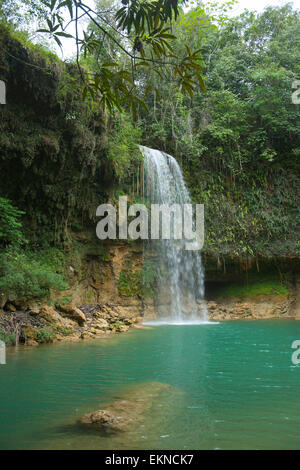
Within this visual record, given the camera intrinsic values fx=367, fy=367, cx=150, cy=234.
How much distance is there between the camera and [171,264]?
46.3ft

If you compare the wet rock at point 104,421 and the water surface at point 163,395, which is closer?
the water surface at point 163,395

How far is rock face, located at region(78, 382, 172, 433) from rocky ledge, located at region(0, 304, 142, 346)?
403 centimetres

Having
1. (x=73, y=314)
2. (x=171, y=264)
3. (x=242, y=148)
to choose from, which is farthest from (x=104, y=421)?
(x=242, y=148)

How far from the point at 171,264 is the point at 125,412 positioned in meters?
10.8

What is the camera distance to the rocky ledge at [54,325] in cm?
762

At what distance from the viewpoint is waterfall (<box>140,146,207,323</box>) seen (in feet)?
46.1

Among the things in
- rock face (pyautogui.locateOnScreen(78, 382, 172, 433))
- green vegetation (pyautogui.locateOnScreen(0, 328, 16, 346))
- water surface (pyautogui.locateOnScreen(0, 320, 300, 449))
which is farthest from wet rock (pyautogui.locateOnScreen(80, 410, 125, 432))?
green vegetation (pyautogui.locateOnScreen(0, 328, 16, 346))

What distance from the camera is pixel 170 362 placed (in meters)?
5.92

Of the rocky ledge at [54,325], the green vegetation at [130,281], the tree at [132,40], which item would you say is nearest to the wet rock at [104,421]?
the tree at [132,40]

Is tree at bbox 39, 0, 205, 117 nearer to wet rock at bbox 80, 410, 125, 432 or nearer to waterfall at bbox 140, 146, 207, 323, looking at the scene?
wet rock at bbox 80, 410, 125, 432

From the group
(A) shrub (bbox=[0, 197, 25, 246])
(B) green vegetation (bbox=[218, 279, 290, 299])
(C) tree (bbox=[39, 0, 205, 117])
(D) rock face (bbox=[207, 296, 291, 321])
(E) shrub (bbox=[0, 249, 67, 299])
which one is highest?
(C) tree (bbox=[39, 0, 205, 117])

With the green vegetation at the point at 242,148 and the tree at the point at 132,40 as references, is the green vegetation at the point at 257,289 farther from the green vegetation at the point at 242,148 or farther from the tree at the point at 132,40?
the tree at the point at 132,40

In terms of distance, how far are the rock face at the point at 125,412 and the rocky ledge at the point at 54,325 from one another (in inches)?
159

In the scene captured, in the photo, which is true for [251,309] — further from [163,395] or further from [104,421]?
[104,421]
